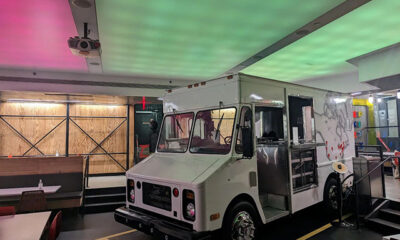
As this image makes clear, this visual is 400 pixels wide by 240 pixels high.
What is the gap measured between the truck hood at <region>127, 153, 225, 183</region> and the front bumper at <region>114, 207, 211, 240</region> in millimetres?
593

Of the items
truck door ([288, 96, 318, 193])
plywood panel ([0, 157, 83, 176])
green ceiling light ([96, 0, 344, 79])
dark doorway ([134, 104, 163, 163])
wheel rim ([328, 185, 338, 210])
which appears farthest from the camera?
dark doorway ([134, 104, 163, 163])

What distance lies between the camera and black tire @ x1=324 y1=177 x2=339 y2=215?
5.54 metres

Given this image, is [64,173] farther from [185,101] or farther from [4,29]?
[185,101]

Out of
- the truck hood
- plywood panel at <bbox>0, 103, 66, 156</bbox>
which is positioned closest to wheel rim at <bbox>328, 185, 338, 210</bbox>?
the truck hood

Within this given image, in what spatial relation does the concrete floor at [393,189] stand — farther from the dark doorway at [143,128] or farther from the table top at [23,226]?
the dark doorway at [143,128]

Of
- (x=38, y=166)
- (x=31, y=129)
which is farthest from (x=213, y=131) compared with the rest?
(x=31, y=129)

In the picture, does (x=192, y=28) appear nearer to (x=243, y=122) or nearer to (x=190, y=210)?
(x=243, y=122)

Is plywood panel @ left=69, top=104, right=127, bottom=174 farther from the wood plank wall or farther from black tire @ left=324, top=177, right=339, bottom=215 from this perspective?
black tire @ left=324, top=177, right=339, bottom=215

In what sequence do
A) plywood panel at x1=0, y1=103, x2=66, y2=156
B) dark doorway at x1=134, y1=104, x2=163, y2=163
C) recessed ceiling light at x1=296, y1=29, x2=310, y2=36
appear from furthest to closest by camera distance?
dark doorway at x1=134, y1=104, x2=163, y2=163
plywood panel at x1=0, y1=103, x2=66, y2=156
recessed ceiling light at x1=296, y1=29, x2=310, y2=36

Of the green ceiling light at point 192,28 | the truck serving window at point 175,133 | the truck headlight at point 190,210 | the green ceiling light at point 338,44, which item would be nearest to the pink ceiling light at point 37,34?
the green ceiling light at point 192,28

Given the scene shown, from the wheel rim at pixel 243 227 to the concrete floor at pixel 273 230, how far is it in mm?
1035

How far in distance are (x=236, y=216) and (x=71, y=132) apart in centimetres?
816

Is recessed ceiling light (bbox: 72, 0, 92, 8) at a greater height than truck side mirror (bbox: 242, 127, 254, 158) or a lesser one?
greater

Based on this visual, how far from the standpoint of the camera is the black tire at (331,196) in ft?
18.2
